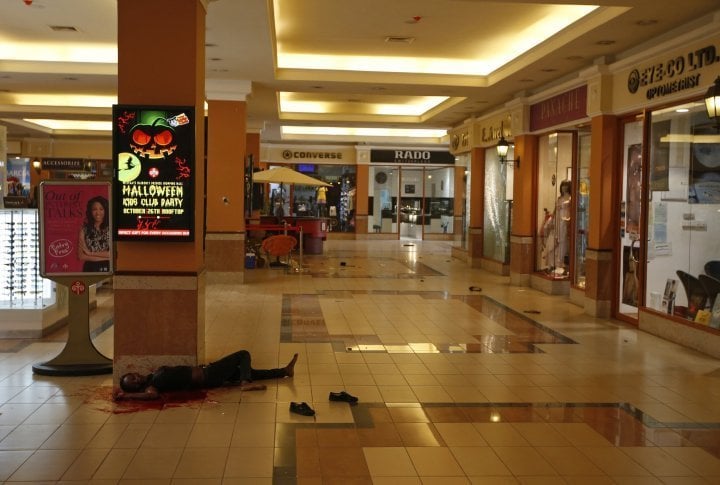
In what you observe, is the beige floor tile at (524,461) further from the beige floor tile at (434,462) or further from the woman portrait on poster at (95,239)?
the woman portrait on poster at (95,239)

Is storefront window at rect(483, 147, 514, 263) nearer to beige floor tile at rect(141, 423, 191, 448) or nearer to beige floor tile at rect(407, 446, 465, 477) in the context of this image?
beige floor tile at rect(407, 446, 465, 477)

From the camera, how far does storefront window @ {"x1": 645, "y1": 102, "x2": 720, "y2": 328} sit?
25.2 feet

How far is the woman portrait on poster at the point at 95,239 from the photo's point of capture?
21.4 feet

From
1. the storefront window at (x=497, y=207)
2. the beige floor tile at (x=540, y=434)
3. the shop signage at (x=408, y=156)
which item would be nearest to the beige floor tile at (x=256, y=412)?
the beige floor tile at (x=540, y=434)

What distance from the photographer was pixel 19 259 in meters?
7.80

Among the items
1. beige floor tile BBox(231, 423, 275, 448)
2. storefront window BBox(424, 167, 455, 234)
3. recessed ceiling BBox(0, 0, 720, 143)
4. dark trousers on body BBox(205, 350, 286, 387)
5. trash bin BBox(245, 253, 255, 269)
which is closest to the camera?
beige floor tile BBox(231, 423, 275, 448)

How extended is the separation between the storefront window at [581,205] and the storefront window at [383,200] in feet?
47.5

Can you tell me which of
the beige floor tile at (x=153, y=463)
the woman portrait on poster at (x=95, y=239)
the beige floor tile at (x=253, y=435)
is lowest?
the beige floor tile at (x=153, y=463)

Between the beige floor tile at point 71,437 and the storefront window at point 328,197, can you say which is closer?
the beige floor tile at point 71,437

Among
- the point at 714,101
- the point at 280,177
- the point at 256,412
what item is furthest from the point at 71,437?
the point at 280,177

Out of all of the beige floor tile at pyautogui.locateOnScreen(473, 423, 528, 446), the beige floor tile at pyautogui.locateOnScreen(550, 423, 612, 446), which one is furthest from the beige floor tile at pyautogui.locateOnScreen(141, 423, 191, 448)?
the beige floor tile at pyautogui.locateOnScreen(550, 423, 612, 446)

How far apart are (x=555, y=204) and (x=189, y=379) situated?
8.26m

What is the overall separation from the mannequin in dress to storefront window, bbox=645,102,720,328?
3136 mm

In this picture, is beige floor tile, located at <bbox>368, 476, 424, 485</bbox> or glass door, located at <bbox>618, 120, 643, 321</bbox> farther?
glass door, located at <bbox>618, 120, 643, 321</bbox>
